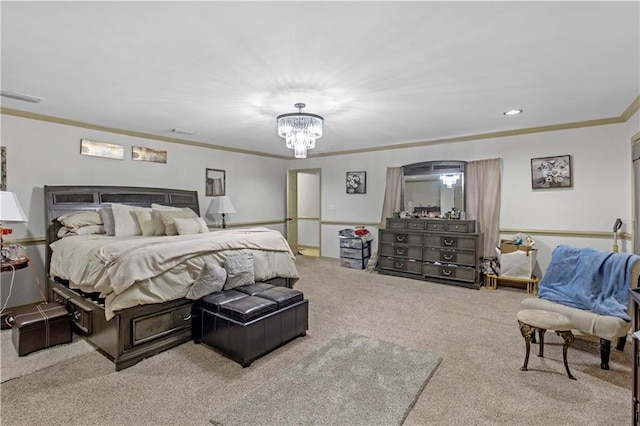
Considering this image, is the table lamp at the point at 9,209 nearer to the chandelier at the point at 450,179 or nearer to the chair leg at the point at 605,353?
the chair leg at the point at 605,353

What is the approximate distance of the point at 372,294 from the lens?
15.1 feet

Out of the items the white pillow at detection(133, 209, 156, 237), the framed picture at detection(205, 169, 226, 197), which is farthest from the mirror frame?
the white pillow at detection(133, 209, 156, 237)

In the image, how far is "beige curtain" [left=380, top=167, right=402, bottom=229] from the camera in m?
6.17

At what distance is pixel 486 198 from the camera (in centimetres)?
525

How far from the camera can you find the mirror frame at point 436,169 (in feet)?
17.9

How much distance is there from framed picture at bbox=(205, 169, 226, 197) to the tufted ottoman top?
17.5 feet

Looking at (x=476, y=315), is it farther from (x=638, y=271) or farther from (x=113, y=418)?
(x=113, y=418)

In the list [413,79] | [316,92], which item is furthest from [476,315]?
[316,92]

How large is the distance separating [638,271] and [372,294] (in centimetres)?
282

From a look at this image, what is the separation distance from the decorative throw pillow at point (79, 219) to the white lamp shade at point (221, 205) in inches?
79.7

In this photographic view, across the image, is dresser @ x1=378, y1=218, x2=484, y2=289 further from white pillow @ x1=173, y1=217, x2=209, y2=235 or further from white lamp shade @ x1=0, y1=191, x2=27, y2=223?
white lamp shade @ x1=0, y1=191, x2=27, y2=223

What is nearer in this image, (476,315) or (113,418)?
(113,418)

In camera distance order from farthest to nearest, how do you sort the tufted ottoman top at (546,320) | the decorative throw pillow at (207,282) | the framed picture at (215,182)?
the framed picture at (215,182) → the decorative throw pillow at (207,282) → the tufted ottoman top at (546,320)

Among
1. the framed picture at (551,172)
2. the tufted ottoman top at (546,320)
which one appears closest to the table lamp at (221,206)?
the tufted ottoman top at (546,320)
